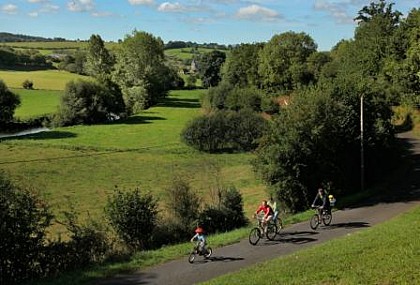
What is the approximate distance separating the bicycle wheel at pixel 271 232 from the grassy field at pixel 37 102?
7547 centimetres

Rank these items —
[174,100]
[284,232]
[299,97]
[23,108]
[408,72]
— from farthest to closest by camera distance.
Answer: [174,100]
[23,108]
[408,72]
[299,97]
[284,232]

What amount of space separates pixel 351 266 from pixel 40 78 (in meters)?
A: 135

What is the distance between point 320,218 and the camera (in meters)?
27.0

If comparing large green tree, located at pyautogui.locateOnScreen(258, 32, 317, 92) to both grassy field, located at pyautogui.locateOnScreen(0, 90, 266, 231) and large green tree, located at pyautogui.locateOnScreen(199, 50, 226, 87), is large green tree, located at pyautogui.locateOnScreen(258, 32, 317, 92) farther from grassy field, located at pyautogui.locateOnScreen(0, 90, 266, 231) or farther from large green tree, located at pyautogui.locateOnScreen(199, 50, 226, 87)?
large green tree, located at pyautogui.locateOnScreen(199, 50, 226, 87)

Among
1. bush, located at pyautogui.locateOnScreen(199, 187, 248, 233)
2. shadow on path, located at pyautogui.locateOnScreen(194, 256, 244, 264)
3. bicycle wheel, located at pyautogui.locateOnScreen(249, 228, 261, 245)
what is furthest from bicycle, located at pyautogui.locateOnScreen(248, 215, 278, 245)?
bush, located at pyautogui.locateOnScreen(199, 187, 248, 233)

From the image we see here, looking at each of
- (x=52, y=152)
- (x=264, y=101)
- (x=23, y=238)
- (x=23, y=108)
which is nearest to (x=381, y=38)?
(x=264, y=101)

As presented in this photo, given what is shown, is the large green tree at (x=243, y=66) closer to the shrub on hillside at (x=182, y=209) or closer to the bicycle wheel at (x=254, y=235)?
the shrub on hillside at (x=182, y=209)

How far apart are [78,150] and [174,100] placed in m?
62.5

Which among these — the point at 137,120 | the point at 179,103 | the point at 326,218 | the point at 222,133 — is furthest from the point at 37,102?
the point at 326,218

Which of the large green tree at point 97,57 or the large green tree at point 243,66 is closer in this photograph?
the large green tree at point 243,66

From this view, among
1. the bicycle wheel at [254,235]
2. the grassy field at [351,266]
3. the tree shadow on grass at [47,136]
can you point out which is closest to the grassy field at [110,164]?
the tree shadow on grass at [47,136]

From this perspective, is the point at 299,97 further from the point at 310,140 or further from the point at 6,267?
the point at 6,267

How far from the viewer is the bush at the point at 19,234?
18.8m

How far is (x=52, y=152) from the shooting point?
61500mm
